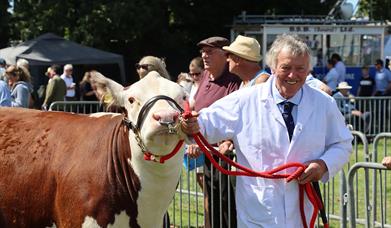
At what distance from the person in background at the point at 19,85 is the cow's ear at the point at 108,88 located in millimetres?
5860

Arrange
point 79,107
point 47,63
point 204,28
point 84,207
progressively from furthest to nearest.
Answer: point 204,28
point 47,63
point 79,107
point 84,207

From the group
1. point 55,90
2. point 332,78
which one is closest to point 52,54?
point 55,90

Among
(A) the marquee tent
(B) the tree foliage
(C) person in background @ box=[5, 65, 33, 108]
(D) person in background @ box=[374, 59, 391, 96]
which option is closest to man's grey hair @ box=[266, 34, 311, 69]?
(C) person in background @ box=[5, 65, 33, 108]

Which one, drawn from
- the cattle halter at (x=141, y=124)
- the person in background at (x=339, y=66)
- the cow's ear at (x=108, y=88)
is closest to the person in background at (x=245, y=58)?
the cow's ear at (x=108, y=88)

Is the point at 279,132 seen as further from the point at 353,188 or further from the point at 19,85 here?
the point at 19,85

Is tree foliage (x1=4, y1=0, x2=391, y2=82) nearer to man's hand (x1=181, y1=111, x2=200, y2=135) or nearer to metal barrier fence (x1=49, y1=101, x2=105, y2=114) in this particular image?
metal barrier fence (x1=49, y1=101, x2=105, y2=114)

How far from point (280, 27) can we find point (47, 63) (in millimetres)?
7226

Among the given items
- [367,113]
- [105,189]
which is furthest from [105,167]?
[367,113]

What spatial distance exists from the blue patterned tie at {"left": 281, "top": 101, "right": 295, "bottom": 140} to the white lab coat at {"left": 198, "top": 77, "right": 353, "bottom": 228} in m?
0.04

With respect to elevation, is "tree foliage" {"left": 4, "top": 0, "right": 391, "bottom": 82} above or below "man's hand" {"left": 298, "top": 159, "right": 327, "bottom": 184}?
above

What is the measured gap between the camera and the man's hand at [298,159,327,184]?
4.21 metres

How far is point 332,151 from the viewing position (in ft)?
14.2

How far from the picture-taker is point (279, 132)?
13.9 feet

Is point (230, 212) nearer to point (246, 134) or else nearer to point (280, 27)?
point (246, 134)
